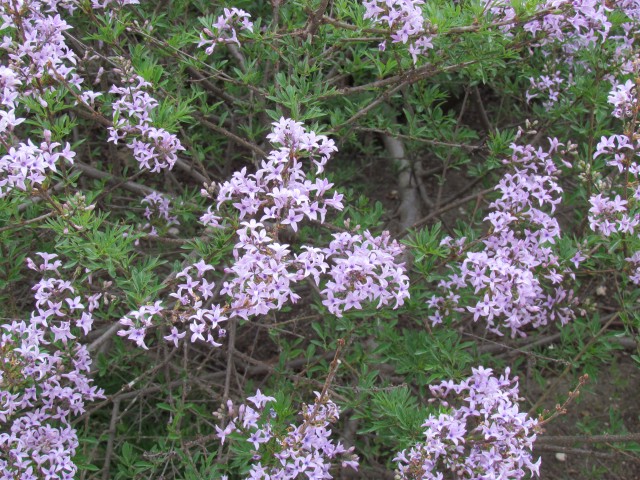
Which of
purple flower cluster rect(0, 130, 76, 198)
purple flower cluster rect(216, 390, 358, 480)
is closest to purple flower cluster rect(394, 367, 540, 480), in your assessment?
purple flower cluster rect(216, 390, 358, 480)

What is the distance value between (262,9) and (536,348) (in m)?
2.46

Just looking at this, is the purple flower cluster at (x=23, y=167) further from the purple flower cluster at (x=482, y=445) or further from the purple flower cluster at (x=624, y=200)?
the purple flower cluster at (x=624, y=200)

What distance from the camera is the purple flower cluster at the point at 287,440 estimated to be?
9.47ft

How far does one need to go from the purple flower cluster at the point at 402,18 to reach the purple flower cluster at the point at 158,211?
135 cm

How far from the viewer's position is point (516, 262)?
3.42m

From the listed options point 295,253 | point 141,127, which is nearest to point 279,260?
point 295,253

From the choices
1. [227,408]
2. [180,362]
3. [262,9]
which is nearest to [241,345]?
[180,362]

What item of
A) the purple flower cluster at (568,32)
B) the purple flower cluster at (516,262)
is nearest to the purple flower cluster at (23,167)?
the purple flower cluster at (516,262)

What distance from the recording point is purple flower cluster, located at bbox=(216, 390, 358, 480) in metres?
2.89

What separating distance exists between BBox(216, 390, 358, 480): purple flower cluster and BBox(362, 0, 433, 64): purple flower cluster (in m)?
1.45

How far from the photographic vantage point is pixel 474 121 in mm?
5969

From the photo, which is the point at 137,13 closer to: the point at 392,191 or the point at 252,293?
the point at 252,293

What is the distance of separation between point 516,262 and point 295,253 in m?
0.98

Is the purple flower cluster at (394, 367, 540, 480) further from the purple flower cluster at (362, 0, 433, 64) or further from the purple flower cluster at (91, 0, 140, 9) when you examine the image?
the purple flower cluster at (91, 0, 140, 9)
